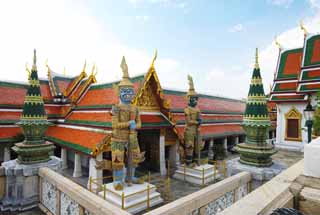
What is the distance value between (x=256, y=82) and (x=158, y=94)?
7045 mm

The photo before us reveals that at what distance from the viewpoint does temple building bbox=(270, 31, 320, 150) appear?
1483 centimetres

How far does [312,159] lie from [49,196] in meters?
5.06

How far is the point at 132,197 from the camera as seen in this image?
677 centimetres

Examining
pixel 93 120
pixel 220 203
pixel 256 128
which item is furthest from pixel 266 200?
pixel 93 120

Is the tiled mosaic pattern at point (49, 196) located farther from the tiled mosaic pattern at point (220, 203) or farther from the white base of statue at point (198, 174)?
the white base of statue at point (198, 174)

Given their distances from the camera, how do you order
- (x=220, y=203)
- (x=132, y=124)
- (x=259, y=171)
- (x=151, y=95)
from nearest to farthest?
(x=220, y=203) → (x=259, y=171) → (x=132, y=124) → (x=151, y=95)

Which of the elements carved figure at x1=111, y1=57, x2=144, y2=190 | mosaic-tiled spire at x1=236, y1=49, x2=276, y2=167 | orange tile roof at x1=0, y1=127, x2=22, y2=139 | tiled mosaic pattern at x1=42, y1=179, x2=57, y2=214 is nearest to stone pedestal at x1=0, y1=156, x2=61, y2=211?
tiled mosaic pattern at x1=42, y1=179, x2=57, y2=214

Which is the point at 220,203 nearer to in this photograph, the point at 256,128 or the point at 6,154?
the point at 256,128

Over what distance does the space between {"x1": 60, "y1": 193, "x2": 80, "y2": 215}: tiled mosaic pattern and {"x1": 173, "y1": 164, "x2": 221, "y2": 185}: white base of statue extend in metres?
7.36

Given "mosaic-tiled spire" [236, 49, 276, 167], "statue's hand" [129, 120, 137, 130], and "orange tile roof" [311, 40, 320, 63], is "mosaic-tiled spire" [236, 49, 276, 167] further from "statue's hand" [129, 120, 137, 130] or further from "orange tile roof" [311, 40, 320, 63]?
"orange tile roof" [311, 40, 320, 63]

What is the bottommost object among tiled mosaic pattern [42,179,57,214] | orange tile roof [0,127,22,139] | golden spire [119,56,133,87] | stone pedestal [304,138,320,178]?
tiled mosaic pattern [42,179,57,214]

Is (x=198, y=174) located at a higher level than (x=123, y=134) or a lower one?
lower

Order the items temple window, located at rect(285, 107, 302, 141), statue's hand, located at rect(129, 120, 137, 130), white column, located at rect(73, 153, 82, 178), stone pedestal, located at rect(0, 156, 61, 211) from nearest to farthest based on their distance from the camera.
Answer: stone pedestal, located at rect(0, 156, 61, 211) < statue's hand, located at rect(129, 120, 137, 130) < white column, located at rect(73, 153, 82, 178) < temple window, located at rect(285, 107, 302, 141)

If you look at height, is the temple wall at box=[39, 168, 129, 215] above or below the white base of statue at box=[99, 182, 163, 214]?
above
